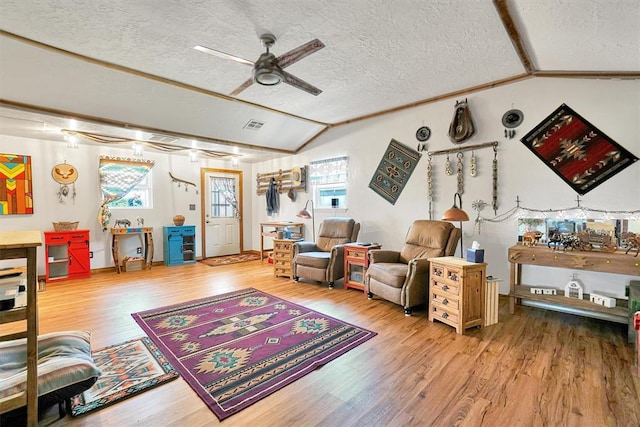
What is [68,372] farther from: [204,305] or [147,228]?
[147,228]

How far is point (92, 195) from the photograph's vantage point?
18.1ft

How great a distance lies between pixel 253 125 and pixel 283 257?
7.52 feet

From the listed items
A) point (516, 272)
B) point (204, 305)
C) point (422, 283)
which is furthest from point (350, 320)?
point (516, 272)

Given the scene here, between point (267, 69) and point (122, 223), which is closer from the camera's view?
point (267, 69)

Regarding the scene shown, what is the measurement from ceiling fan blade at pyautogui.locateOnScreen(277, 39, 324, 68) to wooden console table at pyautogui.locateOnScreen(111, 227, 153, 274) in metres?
4.70

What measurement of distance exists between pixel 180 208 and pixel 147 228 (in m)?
0.91

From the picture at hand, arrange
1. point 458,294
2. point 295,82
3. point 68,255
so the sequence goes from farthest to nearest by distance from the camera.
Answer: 1. point 68,255
2. point 458,294
3. point 295,82


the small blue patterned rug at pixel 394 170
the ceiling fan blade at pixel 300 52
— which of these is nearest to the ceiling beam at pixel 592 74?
the small blue patterned rug at pixel 394 170

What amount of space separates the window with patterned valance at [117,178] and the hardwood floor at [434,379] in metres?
2.41

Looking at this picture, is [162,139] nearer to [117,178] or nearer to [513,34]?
[117,178]

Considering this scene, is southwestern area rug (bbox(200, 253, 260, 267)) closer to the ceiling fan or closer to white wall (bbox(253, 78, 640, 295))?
white wall (bbox(253, 78, 640, 295))

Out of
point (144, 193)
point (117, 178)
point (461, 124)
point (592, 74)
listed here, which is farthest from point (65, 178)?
point (592, 74)

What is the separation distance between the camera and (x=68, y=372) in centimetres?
170

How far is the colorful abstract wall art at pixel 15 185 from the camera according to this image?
4664mm
